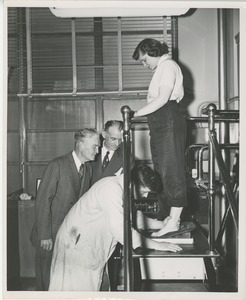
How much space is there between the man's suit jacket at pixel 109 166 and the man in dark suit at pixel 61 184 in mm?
285

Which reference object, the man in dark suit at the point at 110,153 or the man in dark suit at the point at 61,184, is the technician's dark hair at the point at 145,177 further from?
the man in dark suit at the point at 110,153

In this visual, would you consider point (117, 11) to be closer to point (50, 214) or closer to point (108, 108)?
point (108, 108)

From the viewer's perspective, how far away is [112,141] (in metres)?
3.46

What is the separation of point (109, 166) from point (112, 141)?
27 centimetres

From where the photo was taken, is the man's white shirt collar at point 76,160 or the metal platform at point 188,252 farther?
the man's white shirt collar at point 76,160

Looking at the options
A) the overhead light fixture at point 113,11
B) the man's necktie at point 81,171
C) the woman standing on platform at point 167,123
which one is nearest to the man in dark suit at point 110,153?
the man's necktie at point 81,171

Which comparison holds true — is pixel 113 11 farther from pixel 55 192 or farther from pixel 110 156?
pixel 55 192

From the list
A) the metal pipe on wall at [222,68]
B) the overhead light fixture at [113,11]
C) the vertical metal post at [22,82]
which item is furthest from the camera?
the vertical metal post at [22,82]

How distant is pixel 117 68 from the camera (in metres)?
4.62

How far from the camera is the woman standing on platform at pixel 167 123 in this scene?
6.78 ft

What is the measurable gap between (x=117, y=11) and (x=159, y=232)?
2537mm

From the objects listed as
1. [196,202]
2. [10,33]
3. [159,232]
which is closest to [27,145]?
[10,33]

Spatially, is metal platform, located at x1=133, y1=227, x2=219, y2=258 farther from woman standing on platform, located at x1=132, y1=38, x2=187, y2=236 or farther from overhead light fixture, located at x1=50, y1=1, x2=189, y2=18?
overhead light fixture, located at x1=50, y1=1, x2=189, y2=18

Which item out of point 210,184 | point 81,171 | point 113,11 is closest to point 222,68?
point 113,11
